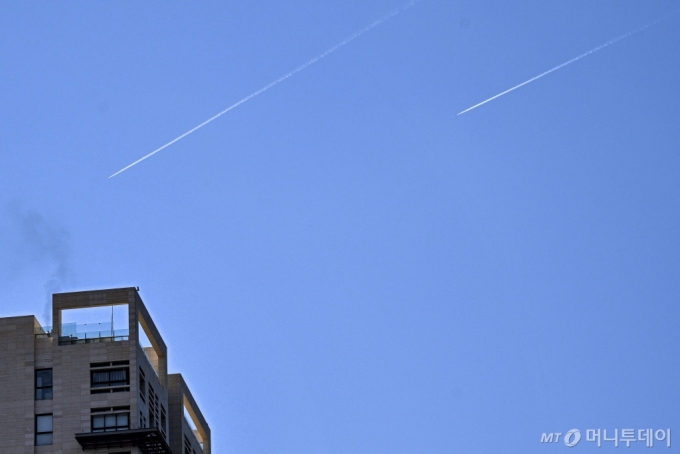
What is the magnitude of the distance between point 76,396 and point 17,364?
20.6ft

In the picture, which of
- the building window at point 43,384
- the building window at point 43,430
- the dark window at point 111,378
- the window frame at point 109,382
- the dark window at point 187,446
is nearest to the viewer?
the building window at point 43,430

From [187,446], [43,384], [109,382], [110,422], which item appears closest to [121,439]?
[110,422]

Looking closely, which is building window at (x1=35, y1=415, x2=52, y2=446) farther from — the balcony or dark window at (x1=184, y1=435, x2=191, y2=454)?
dark window at (x1=184, y1=435, x2=191, y2=454)

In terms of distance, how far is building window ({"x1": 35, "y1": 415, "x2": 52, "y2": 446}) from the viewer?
6191 inches

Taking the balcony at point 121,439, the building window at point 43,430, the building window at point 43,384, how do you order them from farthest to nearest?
the building window at point 43,384 < the building window at point 43,430 < the balcony at point 121,439

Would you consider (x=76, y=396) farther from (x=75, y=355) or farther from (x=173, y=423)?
(x=173, y=423)

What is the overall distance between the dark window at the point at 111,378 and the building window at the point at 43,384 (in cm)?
382

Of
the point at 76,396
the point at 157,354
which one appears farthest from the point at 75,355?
the point at 157,354

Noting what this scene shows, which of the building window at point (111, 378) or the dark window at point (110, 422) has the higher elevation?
the building window at point (111, 378)

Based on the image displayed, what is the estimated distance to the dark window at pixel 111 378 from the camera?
159 metres

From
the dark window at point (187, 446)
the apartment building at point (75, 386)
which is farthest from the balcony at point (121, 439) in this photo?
the dark window at point (187, 446)

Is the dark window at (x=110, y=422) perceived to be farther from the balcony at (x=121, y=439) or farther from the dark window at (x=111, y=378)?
the dark window at (x=111, y=378)

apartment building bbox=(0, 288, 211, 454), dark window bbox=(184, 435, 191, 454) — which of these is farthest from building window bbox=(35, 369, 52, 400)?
dark window bbox=(184, 435, 191, 454)

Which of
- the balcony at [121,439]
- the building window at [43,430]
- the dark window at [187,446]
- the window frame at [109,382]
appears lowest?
the balcony at [121,439]
